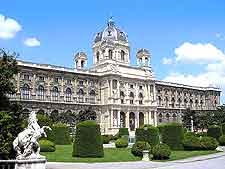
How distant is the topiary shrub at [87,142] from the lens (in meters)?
29.6

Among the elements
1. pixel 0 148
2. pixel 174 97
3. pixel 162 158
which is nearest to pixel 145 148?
pixel 162 158

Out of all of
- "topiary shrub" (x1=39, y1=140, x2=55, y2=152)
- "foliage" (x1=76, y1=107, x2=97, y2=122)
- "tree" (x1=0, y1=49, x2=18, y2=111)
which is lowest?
"topiary shrub" (x1=39, y1=140, x2=55, y2=152)

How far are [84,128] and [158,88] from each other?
216 ft

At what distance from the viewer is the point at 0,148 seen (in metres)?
18.6

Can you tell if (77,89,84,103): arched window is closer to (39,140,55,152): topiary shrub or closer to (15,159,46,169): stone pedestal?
(39,140,55,152): topiary shrub

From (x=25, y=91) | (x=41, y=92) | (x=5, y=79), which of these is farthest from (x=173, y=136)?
(x=41, y=92)

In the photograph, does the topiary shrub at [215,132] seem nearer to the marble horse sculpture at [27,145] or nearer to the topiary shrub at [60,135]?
the topiary shrub at [60,135]

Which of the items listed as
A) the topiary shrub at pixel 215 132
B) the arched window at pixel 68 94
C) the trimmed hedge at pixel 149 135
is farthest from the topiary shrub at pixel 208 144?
the arched window at pixel 68 94

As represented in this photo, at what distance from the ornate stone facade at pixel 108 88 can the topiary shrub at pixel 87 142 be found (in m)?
38.0

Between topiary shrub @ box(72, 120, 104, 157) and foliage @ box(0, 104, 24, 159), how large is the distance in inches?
388

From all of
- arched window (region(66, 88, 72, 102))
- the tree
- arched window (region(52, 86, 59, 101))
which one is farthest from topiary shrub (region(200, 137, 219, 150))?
arched window (region(66, 88, 72, 102))

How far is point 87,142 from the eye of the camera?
29.8 m

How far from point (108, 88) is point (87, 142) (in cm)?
4990

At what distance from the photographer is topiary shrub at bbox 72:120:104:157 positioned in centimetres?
2956
